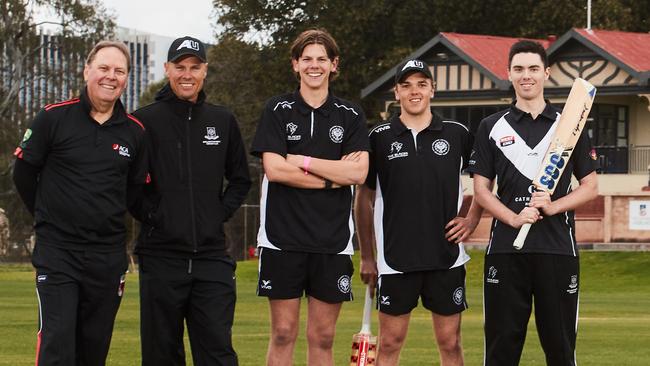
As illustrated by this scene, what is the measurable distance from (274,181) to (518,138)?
62.3 inches

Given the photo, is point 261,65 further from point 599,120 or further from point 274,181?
point 274,181

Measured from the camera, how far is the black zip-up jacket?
9.13 m

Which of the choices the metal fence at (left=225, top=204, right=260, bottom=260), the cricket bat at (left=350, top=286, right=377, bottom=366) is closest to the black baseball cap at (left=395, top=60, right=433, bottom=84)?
the cricket bat at (left=350, top=286, right=377, bottom=366)

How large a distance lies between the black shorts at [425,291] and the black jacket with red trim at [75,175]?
5.97 ft

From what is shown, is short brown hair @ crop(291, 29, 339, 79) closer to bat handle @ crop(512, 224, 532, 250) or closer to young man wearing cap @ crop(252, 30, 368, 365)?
young man wearing cap @ crop(252, 30, 368, 365)

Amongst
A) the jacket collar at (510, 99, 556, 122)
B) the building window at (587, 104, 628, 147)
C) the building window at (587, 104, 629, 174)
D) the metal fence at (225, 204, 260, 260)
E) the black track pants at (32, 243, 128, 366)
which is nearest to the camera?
the black track pants at (32, 243, 128, 366)

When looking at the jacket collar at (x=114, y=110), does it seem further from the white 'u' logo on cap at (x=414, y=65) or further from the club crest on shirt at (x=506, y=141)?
the club crest on shirt at (x=506, y=141)

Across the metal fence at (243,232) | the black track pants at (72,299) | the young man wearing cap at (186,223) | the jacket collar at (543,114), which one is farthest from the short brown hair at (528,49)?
the metal fence at (243,232)

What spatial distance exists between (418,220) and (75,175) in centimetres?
224

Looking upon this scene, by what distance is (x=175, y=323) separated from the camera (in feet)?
30.5

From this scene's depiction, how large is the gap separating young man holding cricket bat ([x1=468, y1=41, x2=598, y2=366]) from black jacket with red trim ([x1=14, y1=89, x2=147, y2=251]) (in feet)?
7.60

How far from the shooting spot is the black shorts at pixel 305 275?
9.34 metres

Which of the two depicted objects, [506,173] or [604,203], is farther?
[604,203]

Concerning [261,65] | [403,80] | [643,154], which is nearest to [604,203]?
[643,154]
